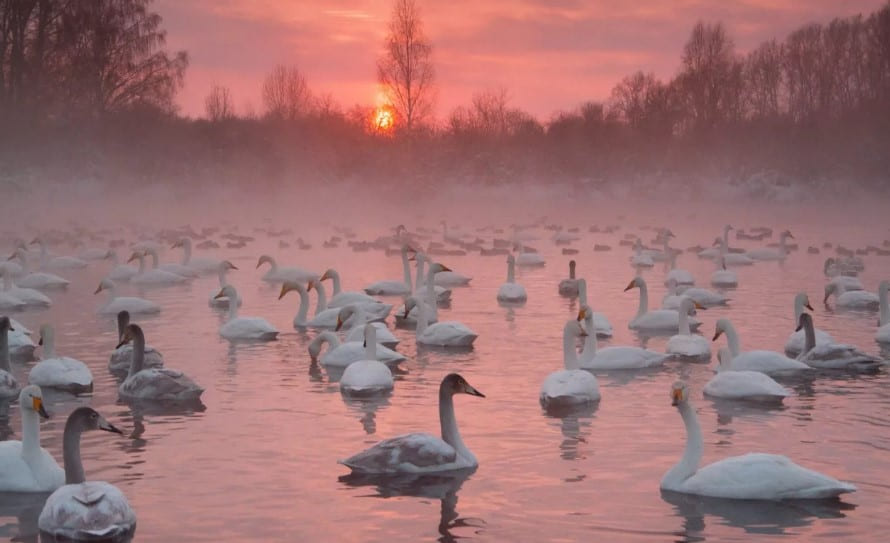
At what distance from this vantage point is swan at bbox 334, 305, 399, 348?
1700 cm

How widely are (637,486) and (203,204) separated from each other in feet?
Result: 172

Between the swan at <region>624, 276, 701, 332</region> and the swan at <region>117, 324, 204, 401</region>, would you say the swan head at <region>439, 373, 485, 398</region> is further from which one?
the swan at <region>624, 276, 701, 332</region>

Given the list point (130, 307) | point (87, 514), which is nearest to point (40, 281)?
point (130, 307)

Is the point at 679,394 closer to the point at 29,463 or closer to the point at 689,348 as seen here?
the point at 29,463

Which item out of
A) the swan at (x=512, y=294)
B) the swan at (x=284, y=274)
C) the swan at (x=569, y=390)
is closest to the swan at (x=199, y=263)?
A: the swan at (x=284, y=274)

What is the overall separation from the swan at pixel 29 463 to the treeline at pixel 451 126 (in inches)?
1656

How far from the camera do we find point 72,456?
9180mm

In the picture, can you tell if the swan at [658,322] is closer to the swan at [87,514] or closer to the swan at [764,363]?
the swan at [764,363]

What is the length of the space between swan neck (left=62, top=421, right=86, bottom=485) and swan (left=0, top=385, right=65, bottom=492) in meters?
0.55

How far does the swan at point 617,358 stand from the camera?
605 inches

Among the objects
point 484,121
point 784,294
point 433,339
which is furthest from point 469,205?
point 433,339

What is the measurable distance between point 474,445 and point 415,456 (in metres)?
1.31

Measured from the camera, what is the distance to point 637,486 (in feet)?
33.3

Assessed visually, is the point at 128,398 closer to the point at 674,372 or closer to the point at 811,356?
the point at 674,372
